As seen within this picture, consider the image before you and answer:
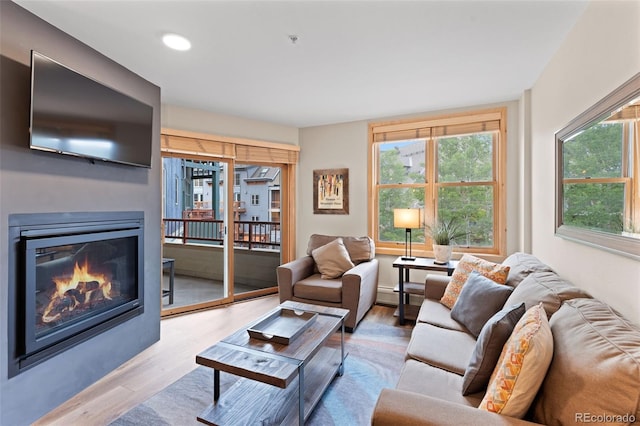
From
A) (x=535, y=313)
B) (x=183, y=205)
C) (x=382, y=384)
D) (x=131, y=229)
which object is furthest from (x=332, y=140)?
(x=535, y=313)

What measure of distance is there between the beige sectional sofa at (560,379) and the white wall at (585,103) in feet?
0.54

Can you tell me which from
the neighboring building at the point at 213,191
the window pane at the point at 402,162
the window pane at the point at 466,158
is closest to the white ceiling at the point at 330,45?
the window pane at the point at 466,158

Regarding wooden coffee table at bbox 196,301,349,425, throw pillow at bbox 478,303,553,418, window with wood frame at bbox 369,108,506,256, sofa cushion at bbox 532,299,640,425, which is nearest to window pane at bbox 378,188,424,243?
window with wood frame at bbox 369,108,506,256

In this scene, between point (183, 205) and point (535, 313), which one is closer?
point (535, 313)

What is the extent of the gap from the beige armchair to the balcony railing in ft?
3.20

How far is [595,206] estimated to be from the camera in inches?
60.1

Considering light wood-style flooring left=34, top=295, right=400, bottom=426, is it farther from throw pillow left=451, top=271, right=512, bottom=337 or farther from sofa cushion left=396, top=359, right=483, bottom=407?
sofa cushion left=396, top=359, right=483, bottom=407

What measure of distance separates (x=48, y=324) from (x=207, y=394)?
1.10 m

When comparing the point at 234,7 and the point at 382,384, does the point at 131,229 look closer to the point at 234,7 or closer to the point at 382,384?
the point at 234,7

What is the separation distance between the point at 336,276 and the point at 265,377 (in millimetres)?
1915

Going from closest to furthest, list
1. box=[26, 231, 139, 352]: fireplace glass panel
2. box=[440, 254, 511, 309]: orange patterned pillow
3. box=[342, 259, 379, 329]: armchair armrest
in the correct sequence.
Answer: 1. box=[26, 231, 139, 352]: fireplace glass panel
2. box=[440, 254, 511, 309]: orange patterned pillow
3. box=[342, 259, 379, 329]: armchair armrest

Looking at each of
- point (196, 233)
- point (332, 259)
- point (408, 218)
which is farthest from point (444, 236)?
point (196, 233)

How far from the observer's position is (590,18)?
1631 millimetres

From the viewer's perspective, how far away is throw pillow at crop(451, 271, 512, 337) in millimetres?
1926
